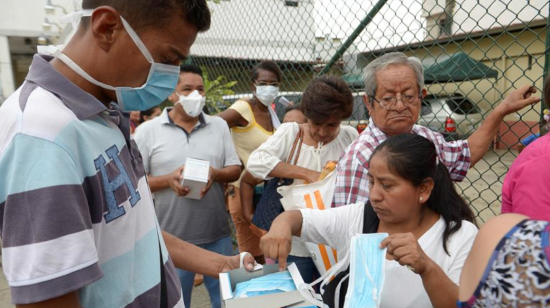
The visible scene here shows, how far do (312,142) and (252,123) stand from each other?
996 millimetres

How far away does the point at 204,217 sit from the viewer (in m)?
2.70

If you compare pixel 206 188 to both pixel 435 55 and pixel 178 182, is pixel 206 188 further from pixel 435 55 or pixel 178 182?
pixel 435 55

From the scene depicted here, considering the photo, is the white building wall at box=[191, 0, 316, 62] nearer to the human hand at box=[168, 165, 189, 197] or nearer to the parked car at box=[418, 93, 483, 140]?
the parked car at box=[418, 93, 483, 140]

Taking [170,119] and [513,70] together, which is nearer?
[170,119]

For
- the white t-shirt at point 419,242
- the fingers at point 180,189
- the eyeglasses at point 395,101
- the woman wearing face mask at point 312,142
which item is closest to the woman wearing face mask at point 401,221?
the white t-shirt at point 419,242

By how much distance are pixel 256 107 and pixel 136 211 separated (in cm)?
247

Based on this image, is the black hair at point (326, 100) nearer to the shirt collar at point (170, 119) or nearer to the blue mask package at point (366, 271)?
the shirt collar at point (170, 119)

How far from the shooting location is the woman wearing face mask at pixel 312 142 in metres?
2.28

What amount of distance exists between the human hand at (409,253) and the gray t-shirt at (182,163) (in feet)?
5.65

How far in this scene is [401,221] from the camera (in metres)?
1.53

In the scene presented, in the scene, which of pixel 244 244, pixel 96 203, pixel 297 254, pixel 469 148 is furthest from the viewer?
pixel 244 244

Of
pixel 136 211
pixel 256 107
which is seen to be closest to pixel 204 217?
pixel 256 107

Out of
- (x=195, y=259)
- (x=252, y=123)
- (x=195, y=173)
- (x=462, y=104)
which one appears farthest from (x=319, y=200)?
(x=462, y=104)

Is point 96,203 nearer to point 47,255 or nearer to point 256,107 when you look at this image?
point 47,255
